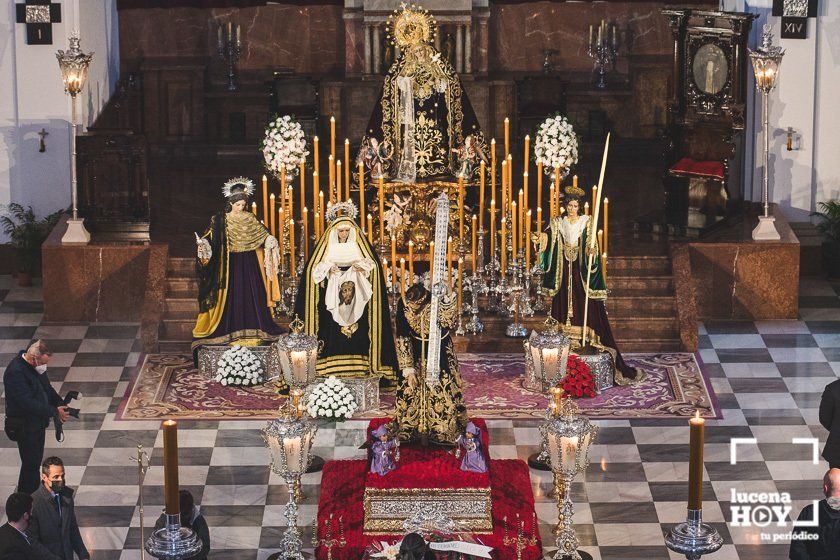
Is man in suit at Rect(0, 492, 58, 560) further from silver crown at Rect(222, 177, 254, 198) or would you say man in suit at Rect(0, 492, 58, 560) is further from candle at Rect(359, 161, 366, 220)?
candle at Rect(359, 161, 366, 220)

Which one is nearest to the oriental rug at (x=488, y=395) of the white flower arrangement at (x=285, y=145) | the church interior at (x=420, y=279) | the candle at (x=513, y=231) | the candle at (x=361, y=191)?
the church interior at (x=420, y=279)

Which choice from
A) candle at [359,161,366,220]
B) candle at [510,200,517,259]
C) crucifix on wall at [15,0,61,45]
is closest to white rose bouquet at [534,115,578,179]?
candle at [510,200,517,259]

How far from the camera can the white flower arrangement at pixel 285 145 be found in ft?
66.2

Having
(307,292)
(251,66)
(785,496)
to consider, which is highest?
(251,66)

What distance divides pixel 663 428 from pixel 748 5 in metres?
6.75

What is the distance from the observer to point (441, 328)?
14.4 m

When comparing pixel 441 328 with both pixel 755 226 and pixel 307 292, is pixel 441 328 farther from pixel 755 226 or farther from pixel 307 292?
pixel 755 226

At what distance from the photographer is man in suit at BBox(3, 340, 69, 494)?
49.2ft

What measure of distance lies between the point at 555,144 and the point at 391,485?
6797mm

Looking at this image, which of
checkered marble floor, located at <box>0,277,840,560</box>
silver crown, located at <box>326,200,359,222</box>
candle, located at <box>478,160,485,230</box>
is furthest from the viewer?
candle, located at <box>478,160,485,230</box>

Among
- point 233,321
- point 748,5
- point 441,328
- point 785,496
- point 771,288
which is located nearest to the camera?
point 441,328

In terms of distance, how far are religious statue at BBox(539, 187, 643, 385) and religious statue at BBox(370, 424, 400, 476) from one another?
4021 mm

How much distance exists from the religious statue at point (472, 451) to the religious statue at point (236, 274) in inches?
181

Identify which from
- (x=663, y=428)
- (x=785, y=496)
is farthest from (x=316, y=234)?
(x=785, y=496)
